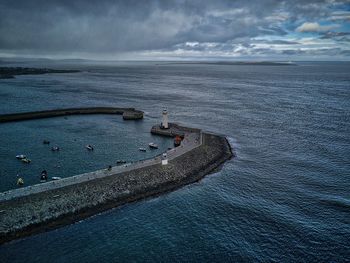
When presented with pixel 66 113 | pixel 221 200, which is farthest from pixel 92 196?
pixel 66 113

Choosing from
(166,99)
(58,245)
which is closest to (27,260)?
(58,245)

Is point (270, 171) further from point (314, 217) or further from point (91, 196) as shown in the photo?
point (91, 196)

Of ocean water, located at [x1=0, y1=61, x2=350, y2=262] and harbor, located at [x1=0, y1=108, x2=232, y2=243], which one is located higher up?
harbor, located at [x1=0, y1=108, x2=232, y2=243]

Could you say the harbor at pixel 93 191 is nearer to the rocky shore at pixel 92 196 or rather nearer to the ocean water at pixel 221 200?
the rocky shore at pixel 92 196

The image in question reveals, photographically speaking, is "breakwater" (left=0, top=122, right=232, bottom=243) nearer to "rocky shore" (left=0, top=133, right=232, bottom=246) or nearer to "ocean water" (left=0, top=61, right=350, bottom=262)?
"rocky shore" (left=0, top=133, right=232, bottom=246)

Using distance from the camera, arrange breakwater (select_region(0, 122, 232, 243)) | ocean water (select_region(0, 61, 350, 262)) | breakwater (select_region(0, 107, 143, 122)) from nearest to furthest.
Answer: ocean water (select_region(0, 61, 350, 262))
breakwater (select_region(0, 122, 232, 243))
breakwater (select_region(0, 107, 143, 122))

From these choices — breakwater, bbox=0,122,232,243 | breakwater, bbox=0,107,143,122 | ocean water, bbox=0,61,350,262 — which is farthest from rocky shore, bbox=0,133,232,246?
breakwater, bbox=0,107,143,122

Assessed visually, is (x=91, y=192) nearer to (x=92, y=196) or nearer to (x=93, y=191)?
(x=93, y=191)

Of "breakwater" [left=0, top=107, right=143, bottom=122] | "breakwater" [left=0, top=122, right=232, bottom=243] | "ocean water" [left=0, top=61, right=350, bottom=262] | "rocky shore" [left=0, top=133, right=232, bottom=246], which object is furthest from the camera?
"breakwater" [left=0, top=107, right=143, bottom=122]
